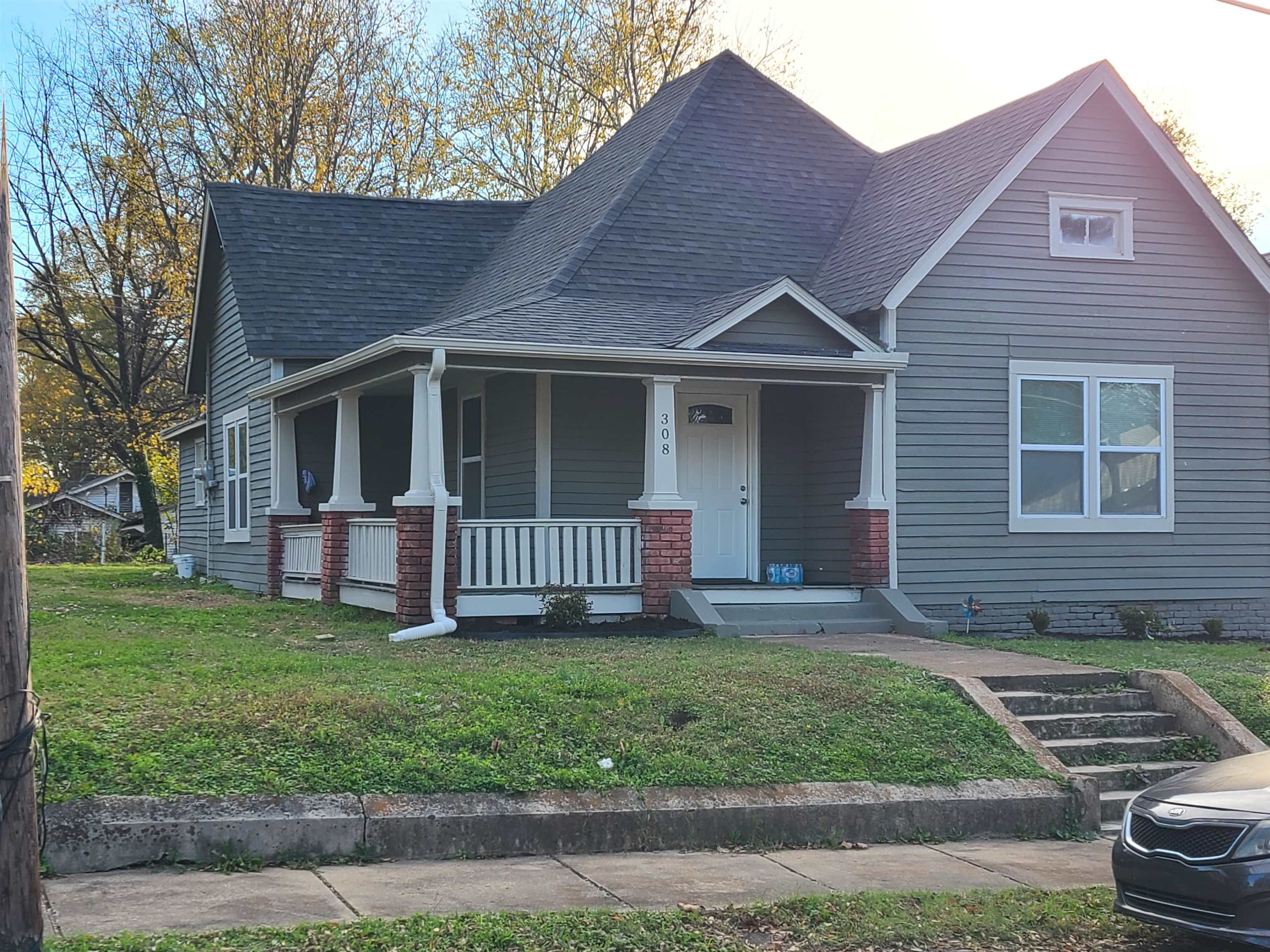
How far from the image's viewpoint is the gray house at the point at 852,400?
14.0 m

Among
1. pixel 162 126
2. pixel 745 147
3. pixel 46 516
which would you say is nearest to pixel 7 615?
pixel 745 147

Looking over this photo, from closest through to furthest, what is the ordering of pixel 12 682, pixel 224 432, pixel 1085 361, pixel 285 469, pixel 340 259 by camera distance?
pixel 12 682, pixel 1085 361, pixel 285 469, pixel 340 259, pixel 224 432

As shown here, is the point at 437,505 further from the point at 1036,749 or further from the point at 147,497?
the point at 147,497

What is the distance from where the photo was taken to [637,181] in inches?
699

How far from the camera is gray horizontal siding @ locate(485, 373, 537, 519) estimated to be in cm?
1530

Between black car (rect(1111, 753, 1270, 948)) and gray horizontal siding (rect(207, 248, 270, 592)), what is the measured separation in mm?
15063

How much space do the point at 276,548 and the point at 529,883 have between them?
13.1m

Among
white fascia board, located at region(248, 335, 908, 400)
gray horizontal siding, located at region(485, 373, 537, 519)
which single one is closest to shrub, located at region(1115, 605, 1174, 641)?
white fascia board, located at region(248, 335, 908, 400)

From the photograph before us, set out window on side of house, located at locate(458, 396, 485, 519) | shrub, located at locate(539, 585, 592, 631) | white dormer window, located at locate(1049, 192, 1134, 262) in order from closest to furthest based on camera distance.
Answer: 1. shrub, located at locate(539, 585, 592, 631)
2. white dormer window, located at locate(1049, 192, 1134, 262)
3. window on side of house, located at locate(458, 396, 485, 519)

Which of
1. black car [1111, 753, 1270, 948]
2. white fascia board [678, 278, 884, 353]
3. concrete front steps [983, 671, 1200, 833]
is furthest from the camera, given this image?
white fascia board [678, 278, 884, 353]

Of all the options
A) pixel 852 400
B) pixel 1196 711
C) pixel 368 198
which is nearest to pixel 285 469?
pixel 368 198

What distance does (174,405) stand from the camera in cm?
3678

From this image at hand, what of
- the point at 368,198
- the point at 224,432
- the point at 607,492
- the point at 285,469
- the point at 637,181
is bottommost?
the point at 607,492

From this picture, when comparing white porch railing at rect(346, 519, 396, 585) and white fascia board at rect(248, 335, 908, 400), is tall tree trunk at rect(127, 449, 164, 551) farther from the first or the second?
white fascia board at rect(248, 335, 908, 400)
